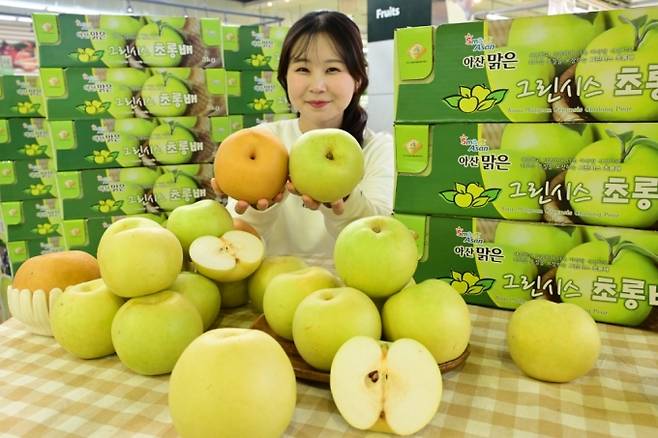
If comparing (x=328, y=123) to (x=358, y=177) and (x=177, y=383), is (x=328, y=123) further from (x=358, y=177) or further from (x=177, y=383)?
(x=177, y=383)

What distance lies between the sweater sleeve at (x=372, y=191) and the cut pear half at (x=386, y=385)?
20.8 inches

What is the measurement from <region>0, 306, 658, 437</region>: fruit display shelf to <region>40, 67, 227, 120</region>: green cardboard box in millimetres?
1324

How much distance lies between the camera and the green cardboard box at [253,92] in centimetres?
233

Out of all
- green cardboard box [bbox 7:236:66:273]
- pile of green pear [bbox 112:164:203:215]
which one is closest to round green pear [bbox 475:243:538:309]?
pile of green pear [bbox 112:164:203:215]

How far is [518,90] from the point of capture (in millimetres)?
859

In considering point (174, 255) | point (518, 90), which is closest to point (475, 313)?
point (518, 90)

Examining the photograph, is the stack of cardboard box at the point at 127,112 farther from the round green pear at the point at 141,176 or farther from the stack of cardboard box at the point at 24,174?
the stack of cardboard box at the point at 24,174

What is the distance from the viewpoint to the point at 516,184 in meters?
0.88

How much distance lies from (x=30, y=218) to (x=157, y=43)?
1131 mm

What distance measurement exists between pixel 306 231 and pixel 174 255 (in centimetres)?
87

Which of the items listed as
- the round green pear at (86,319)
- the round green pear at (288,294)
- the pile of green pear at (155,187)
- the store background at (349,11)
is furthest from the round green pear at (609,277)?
the pile of green pear at (155,187)

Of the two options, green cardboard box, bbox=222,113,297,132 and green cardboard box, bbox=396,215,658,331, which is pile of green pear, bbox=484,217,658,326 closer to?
green cardboard box, bbox=396,215,658,331

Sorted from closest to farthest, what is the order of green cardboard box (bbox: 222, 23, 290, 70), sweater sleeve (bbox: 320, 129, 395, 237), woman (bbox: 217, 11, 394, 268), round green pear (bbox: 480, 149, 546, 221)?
round green pear (bbox: 480, 149, 546, 221) → sweater sleeve (bbox: 320, 129, 395, 237) → woman (bbox: 217, 11, 394, 268) → green cardboard box (bbox: 222, 23, 290, 70)

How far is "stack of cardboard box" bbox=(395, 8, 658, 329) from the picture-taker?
2.63 feet
